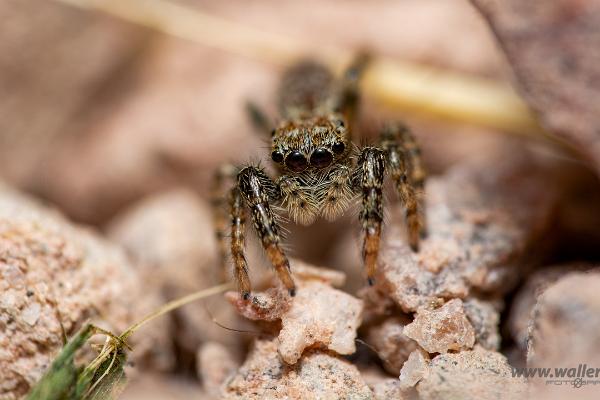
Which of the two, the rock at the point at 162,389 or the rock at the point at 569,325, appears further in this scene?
the rock at the point at 162,389

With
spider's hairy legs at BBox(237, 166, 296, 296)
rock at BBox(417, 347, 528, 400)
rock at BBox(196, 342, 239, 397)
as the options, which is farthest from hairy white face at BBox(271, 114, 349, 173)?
rock at BBox(417, 347, 528, 400)

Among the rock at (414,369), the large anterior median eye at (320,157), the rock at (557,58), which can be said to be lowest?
the rock at (414,369)

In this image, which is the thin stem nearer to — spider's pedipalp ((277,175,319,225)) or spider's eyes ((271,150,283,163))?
spider's pedipalp ((277,175,319,225))

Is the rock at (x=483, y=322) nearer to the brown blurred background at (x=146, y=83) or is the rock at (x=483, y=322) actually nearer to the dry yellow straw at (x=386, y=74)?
the dry yellow straw at (x=386, y=74)

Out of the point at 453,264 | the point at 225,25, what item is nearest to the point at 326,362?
the point at 453,264

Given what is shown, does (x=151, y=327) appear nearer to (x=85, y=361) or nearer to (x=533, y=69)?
(x=85, y=361)

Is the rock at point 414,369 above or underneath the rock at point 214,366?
above

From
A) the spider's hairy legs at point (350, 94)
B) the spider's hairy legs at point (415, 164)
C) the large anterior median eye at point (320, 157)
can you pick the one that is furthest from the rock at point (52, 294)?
Answer: the spider's hairy legs at point (350, 94)
